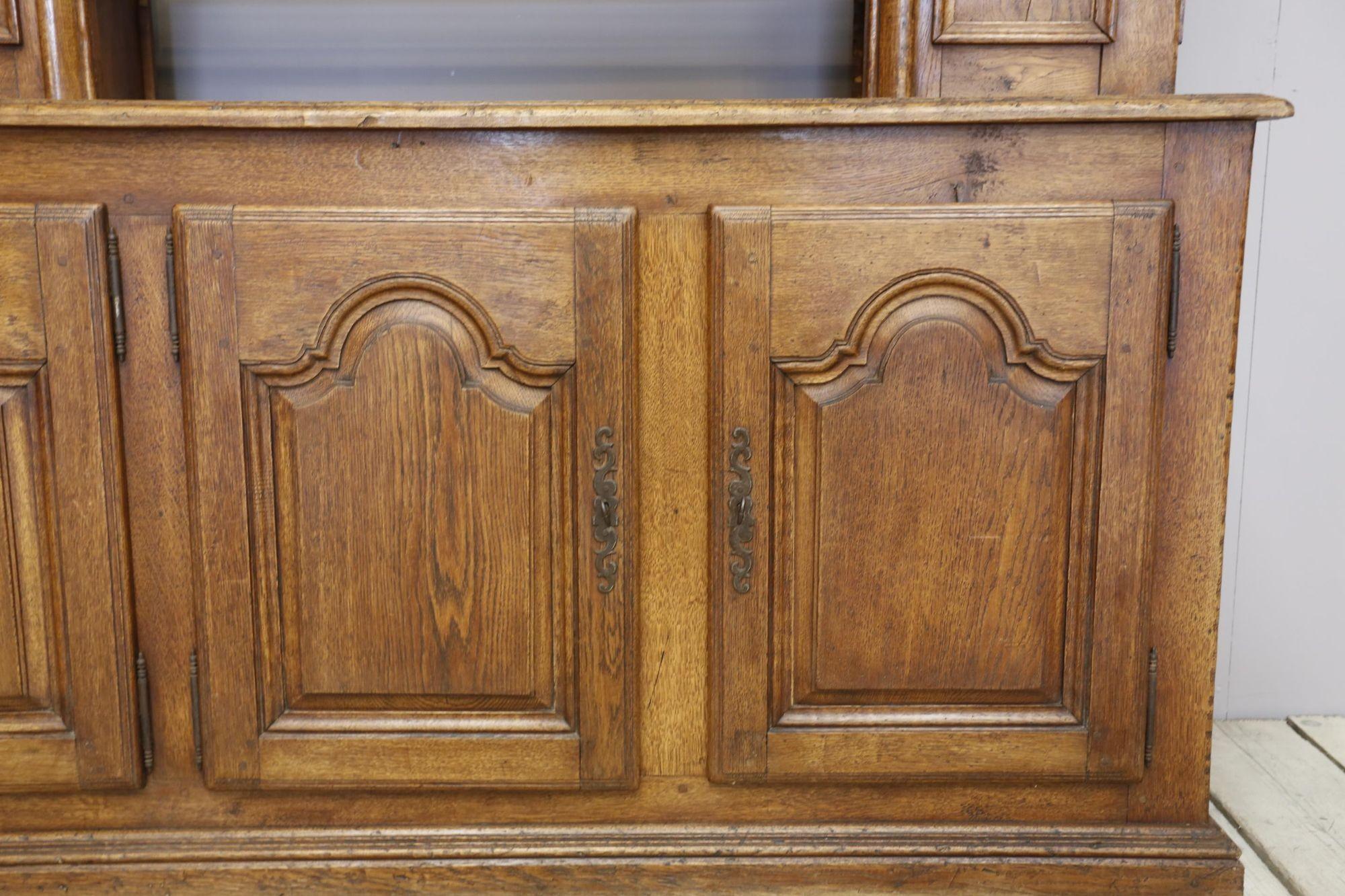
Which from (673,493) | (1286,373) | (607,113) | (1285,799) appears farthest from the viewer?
(1286,373)

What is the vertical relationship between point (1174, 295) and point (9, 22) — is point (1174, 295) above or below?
below

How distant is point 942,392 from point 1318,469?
112cm

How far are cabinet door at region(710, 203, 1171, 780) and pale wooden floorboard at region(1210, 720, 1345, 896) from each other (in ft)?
1.35

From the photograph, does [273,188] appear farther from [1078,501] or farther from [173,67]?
[1078,501]

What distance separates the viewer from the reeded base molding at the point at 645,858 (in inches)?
55.8

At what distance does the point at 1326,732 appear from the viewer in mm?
2008

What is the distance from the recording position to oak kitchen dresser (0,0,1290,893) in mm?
1299

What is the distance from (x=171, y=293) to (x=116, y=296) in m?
0.07

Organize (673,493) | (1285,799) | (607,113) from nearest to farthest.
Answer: (607,113) < (673,493) < (1285,799)

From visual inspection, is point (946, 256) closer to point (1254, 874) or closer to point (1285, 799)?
point (1254, 874)

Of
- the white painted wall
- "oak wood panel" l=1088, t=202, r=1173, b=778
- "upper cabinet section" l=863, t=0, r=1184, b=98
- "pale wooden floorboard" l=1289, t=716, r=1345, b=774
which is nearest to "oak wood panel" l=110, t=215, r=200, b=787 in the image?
"upper cabinet section" l=863, t=0, r=1184, b=98

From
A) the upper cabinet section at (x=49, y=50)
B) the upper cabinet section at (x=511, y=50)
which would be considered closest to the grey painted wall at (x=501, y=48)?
the upper cabinet section at (x=511, y=50)

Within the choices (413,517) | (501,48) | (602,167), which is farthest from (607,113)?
(501,48)

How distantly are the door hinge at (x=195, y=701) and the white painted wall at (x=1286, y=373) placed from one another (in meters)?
1.83
